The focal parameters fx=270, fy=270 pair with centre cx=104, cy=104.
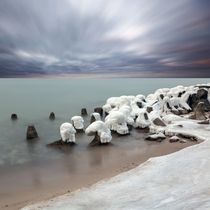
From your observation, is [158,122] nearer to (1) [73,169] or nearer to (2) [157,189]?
(1) [73,169]

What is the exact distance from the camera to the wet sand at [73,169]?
622 inches

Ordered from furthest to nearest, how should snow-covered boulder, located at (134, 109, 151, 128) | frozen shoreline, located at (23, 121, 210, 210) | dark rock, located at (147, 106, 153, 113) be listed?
1. dark rock, located at (147, 106, 153, 113)
2. snow-covered boulder, located at (134, 109, 151, 128)
3. frozen shoreline, located at (23, 121, 210, 210)

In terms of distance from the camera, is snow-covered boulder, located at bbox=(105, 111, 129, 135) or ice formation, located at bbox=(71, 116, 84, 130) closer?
snow-covered boulder, located at bbox=(105, 111, 129, 135)

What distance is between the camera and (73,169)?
19969 mm

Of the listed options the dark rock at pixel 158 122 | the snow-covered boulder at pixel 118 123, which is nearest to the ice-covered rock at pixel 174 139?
the dark rock at pixel 158 122

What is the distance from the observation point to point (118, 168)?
19562 mm

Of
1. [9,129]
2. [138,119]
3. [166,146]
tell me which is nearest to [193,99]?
[138,119]

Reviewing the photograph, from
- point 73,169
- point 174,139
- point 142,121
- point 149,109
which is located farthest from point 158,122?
point 73,169

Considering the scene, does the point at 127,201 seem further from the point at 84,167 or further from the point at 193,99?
the point at 193,99

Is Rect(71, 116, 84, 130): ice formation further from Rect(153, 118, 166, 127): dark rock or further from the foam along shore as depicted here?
the foam along shore

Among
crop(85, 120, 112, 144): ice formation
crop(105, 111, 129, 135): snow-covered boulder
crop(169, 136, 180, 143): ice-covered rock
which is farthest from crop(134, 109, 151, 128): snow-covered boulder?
crop(85, 120, 112, 144): ice formation

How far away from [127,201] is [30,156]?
13796 millimetres

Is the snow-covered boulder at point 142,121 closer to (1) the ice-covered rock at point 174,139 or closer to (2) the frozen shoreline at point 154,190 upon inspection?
(1) the ice-covered rock at point 174,139

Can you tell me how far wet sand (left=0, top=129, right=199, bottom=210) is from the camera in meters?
15.8
